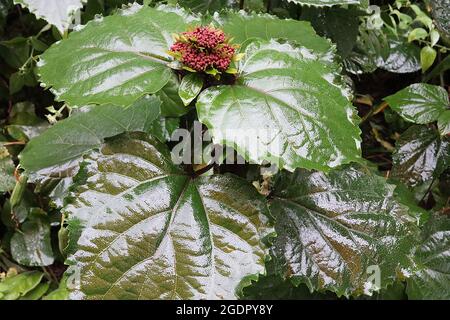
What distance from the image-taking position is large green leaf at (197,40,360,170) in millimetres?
656

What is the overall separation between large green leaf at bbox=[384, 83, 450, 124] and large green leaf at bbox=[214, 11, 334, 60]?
0.41 meters

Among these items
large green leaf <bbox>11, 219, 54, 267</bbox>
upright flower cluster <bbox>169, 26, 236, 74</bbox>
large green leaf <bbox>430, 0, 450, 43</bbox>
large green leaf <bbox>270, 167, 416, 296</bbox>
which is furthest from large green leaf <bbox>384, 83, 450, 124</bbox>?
large green leaf <bbox>11, 219, 54, 267</bbox>

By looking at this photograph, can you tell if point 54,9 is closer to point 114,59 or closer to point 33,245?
point 114,59

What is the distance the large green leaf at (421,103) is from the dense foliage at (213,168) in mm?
66

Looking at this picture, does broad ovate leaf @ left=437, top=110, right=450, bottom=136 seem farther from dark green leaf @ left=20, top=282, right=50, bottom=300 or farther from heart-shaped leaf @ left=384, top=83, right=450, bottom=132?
dark green leaf @ left=20, top=282, right=50, bottom=300

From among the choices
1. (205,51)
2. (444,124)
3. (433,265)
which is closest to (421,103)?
(444,124)

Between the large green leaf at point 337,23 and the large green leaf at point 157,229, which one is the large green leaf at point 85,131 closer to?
the large green leaf at point 157,229

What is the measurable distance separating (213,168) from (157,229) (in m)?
0.21

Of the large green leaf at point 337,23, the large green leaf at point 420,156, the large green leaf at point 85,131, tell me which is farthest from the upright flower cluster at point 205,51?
the large green leaf at point 420,156

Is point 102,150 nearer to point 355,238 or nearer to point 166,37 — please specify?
point 166,37

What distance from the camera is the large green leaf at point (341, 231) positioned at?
0.85 m

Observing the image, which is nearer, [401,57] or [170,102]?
[170,102]

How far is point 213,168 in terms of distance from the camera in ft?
2.97
